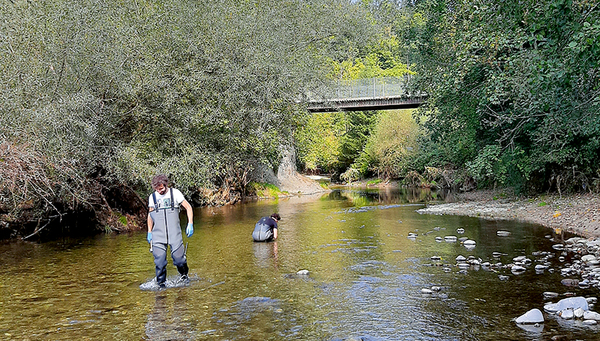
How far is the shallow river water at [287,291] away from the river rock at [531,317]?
0.67 ft

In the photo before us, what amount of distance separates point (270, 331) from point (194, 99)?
54.0 ft

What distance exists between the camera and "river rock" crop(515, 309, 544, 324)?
26.5ft

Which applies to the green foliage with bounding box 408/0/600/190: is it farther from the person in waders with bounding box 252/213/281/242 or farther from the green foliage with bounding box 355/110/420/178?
the green foliage with bounding box 355/110/420/178

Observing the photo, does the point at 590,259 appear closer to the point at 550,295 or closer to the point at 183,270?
the point at 550,295

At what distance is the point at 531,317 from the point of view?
8.12m

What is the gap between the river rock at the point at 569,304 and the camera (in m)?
8.45

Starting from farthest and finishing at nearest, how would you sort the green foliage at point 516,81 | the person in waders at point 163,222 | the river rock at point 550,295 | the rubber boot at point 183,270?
the green foliage at point 516,81 → the rubber boot at point 183,270 → the person in waders at point 163,222 → the river rock at point 550,295

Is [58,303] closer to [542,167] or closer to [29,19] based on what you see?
[29,19]

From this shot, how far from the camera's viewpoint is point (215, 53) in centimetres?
2380

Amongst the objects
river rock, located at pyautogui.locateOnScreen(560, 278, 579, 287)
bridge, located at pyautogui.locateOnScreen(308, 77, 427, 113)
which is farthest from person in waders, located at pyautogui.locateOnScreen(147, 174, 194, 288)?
bridge, located at pyautogui.locateOnScreen(308, 77, 427, 113)

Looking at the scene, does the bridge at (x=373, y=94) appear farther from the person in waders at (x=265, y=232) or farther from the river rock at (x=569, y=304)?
the river rock at (x=569, y=304)

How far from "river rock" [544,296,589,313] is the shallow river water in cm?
33

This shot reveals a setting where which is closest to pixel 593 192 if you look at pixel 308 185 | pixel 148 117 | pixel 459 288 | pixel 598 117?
pixel 598 117

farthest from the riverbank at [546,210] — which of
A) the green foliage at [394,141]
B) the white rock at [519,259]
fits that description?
the green foliage at [394,141]
